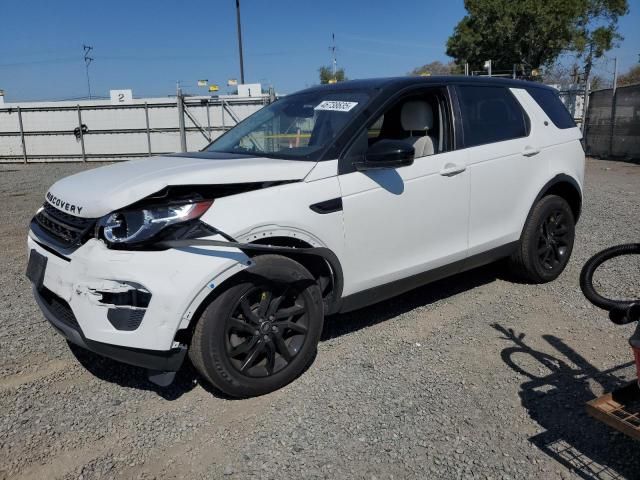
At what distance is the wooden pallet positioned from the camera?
2299 mm

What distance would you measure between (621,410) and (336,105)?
252cm

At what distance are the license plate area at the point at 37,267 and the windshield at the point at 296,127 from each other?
1502 mm

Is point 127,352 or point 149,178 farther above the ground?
point 149,178

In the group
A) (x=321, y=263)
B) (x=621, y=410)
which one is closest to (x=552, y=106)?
(x=321, y=263)

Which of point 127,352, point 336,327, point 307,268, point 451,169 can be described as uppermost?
point 451,169

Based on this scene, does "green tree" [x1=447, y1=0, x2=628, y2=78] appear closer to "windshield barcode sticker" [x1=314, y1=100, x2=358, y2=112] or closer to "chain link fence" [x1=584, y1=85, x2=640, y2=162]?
"chain link fence" [x1=584, y1=85, x2=640, y2=162]

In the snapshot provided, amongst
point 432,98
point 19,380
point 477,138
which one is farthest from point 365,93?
point 19,380

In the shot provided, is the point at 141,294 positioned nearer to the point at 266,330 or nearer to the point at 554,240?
the point at 266,330

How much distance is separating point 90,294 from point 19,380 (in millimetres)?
1174

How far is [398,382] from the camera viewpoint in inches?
132

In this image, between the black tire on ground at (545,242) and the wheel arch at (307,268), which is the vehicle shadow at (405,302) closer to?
the black tire on ground at (545,242)

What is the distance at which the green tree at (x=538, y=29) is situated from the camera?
35.4 m

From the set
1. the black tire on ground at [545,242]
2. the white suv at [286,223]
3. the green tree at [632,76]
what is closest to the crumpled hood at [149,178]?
the white suv at [286,223]

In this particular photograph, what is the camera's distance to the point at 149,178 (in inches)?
114
